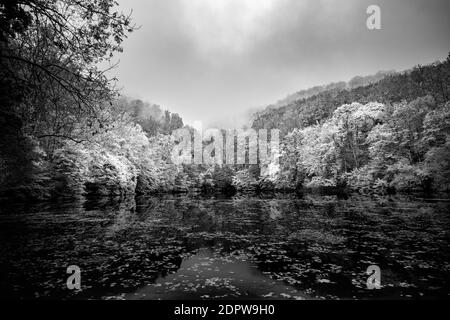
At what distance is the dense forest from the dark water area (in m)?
4.07

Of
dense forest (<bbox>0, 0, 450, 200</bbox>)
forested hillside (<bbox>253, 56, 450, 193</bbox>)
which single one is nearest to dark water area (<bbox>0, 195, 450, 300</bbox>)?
dense forest (<bbox>0, 0, 450, 200</bbox>)

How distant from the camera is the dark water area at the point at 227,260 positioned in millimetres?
6062

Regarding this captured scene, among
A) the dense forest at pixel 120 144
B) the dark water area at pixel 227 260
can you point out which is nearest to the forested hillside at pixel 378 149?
the dense forest at pixel 120 144

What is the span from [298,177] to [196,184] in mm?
26809

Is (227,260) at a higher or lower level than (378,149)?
lower

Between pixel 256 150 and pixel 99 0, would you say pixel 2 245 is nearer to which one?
pixel 99 0

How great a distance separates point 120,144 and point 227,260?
42104 millimetres

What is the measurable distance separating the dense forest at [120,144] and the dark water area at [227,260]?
13.4ft

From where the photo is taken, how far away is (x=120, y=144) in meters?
45.9

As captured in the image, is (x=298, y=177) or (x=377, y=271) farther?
(x=298, y=177)

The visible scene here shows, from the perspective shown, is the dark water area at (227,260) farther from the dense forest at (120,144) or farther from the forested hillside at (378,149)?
the forested hillside at (378,149)

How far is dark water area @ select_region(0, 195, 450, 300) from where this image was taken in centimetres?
606
